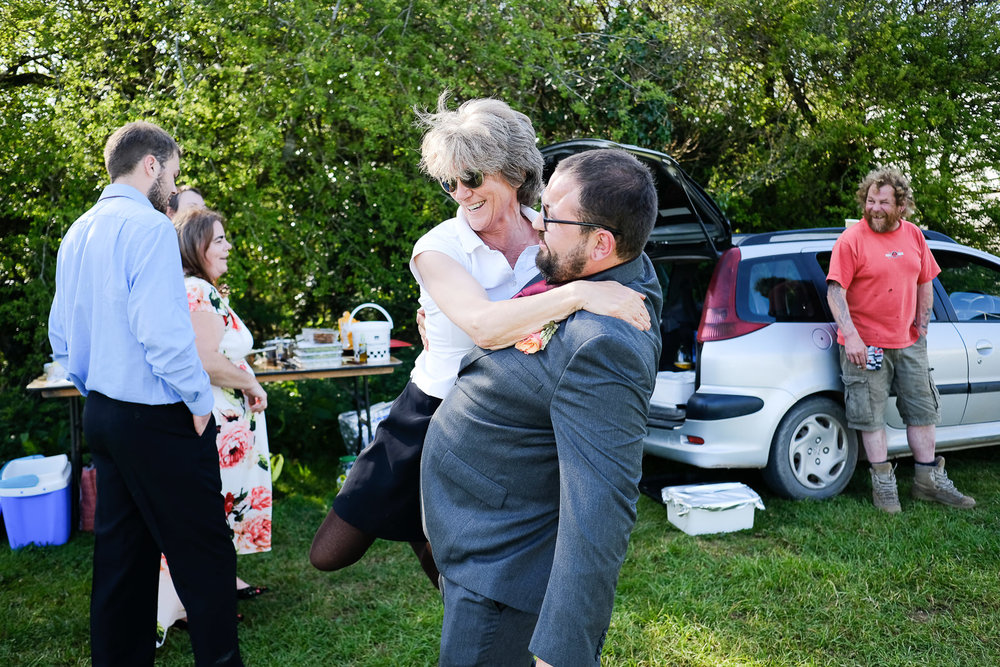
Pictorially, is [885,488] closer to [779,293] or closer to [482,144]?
[779,293]

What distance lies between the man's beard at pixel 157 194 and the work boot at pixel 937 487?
446 cm

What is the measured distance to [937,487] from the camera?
4.68 metres

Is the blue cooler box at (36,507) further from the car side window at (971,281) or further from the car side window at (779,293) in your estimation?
the car side window at (971,281)

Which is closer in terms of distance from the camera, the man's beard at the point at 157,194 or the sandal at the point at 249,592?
the man's beard at the point at 157,194

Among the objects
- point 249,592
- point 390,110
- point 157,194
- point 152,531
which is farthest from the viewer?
point 390,110

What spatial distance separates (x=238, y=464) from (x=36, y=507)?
1.68 meters

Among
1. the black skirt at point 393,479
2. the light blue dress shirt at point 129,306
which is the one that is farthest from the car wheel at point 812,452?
the light blue dress shirt at point 129,306

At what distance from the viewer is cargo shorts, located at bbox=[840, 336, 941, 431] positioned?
14.9ft

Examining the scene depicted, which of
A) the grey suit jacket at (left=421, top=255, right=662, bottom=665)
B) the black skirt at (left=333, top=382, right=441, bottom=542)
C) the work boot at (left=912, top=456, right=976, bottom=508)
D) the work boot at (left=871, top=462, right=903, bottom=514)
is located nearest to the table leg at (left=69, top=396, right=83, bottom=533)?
the black skirt at (left=333, top=382, right=441, bottom=542)

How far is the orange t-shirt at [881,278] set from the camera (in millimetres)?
4527

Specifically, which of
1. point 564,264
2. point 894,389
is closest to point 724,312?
point 894,389

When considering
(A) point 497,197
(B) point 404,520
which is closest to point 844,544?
(B) point 404,520

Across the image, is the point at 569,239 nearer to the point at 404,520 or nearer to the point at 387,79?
the point at 404,520

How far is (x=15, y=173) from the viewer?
223 inches
